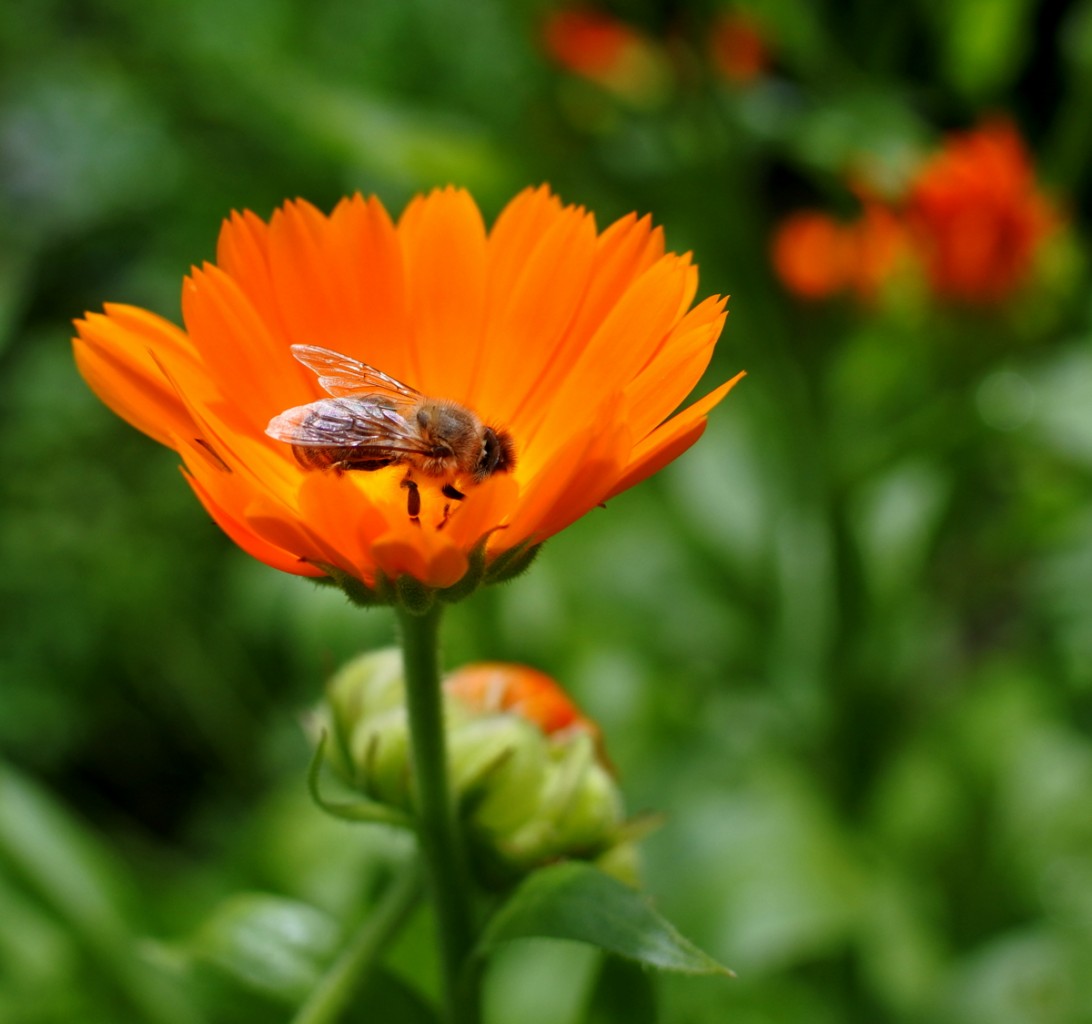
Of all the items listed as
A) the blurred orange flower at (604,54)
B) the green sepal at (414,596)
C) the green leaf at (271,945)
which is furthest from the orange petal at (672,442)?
the blurred orange flower at (604,54)

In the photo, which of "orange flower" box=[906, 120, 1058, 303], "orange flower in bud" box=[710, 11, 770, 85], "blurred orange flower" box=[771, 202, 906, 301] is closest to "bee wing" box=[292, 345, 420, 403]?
"orange flower" box=[906, 120, 1058, 303]

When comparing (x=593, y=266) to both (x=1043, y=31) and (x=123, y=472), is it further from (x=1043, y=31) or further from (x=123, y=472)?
(x=1043, y=31)

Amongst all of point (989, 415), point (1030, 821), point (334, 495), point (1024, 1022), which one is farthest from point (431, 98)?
point (334, 495)

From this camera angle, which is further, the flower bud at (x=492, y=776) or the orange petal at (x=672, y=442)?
the flower bud at (x=492, y=776)

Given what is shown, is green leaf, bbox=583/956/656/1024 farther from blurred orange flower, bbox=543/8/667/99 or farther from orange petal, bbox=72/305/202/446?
blurred orange flower, bbox=543/8/667/99

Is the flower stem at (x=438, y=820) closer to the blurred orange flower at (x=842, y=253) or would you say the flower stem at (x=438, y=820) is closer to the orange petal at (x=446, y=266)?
the orange petal at (x=446, y=266)

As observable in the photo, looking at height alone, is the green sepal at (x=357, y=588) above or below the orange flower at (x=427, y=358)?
below

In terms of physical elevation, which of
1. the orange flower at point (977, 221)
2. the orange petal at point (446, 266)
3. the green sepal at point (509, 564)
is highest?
the orange flower at point (977, 221)
